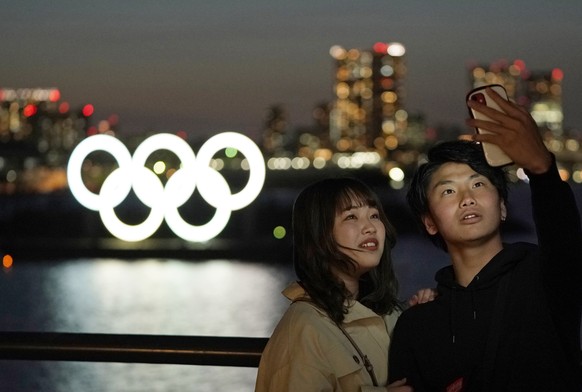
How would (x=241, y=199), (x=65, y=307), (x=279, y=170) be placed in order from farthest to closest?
(x=279, y=170), (x=241, y=199), (x=65, y=307)

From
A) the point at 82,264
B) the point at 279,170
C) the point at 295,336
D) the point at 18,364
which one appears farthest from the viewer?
the point at 279,170

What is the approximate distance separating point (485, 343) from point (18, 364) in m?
13.2

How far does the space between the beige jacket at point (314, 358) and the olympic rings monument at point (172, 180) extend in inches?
1119

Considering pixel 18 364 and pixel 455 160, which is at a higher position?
pixel 455 160

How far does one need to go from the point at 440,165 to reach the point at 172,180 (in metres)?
31.5

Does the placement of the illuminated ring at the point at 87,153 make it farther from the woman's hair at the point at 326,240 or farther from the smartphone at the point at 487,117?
the smartphone at the point at 487,117

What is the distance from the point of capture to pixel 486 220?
8.87 ft

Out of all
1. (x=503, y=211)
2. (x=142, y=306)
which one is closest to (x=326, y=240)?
(x=503, y=211)

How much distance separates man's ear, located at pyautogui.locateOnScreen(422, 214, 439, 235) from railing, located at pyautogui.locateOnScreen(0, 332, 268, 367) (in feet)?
1.95

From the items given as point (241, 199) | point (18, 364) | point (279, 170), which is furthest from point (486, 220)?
point (279, 170)

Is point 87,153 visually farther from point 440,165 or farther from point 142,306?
point 440,165

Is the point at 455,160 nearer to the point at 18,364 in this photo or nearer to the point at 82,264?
the point at 18,364

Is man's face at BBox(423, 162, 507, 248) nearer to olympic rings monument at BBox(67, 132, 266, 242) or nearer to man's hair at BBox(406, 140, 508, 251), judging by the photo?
man's hair at BBox(406, 140, 508, 251)

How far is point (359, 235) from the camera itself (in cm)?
297
